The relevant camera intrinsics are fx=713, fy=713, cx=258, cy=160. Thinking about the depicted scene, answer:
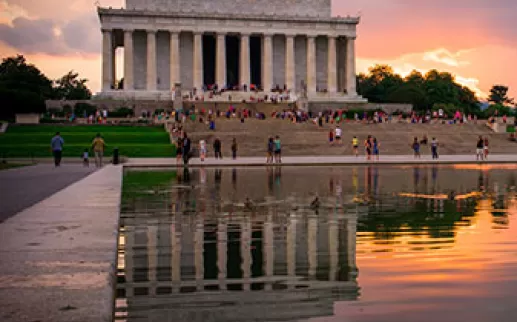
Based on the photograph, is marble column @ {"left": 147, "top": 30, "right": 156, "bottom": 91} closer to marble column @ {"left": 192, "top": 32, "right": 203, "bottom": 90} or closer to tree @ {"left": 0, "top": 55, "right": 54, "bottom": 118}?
marble column @ {"left": 192, "top": 32, "right": 203, "bottom": 90}

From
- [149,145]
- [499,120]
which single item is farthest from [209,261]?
[499,120]

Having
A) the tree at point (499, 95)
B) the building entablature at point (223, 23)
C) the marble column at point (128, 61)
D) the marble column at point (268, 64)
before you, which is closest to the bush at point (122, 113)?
the marble column at point (128, 61)

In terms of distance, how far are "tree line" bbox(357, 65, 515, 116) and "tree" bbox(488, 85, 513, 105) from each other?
113 ft

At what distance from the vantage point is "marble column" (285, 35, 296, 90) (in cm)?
8488

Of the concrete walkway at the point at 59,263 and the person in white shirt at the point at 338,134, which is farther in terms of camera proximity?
the person in white shirt at the point at 338,134

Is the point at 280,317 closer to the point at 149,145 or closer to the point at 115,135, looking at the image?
the point at 149,145

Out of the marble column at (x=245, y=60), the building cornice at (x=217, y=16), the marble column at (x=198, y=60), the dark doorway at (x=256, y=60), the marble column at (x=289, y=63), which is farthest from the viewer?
the dark doorway at (x=256, y=60)

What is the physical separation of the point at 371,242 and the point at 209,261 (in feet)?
9.72

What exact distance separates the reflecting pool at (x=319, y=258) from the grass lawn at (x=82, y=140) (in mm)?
26869

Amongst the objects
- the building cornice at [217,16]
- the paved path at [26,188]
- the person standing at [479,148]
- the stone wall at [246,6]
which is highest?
the stone wall at [246,6]

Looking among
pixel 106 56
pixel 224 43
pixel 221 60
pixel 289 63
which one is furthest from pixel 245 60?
pixel 106 56

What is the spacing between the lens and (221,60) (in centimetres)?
8394

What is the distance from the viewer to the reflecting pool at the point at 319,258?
726 cm

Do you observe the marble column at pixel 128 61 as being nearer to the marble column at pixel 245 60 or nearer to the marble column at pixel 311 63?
the marble column at pixel 245 60
